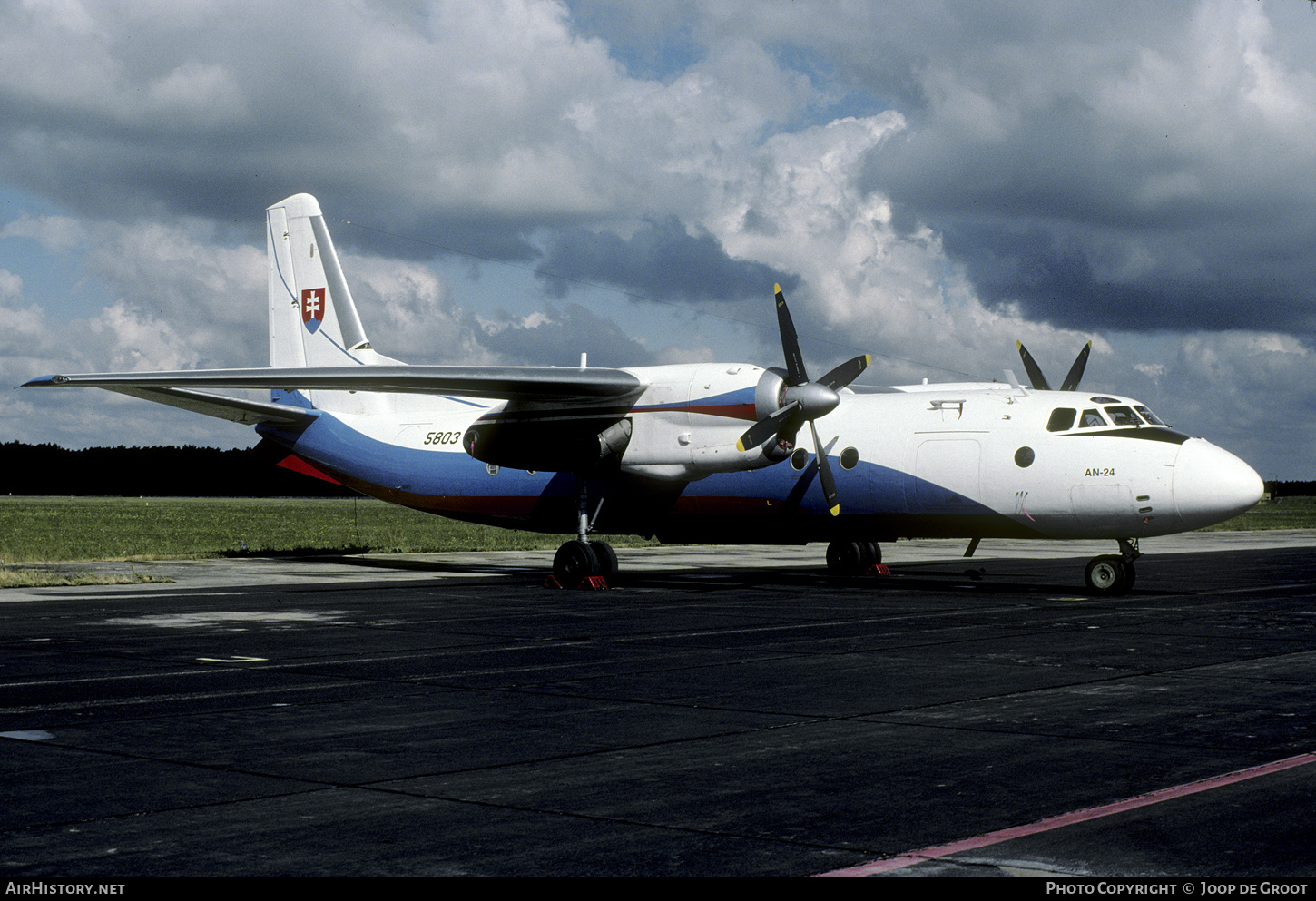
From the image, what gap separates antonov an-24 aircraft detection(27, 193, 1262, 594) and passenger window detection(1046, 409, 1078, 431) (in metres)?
0.03

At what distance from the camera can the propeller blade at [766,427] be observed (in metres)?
23.6

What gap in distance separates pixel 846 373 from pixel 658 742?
17.4m

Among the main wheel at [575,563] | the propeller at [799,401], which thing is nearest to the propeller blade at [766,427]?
the propeller at [799,401]

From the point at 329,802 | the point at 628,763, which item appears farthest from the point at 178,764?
the point at 628,763

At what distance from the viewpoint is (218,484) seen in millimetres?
143125

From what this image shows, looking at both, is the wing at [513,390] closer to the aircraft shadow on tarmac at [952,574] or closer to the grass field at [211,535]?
the aircraft shadow on tarmac at [952,574]

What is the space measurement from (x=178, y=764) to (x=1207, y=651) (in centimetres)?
1187

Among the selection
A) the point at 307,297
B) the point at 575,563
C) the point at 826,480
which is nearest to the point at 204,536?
the point at 307,297

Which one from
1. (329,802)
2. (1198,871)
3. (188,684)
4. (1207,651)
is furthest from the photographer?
(1207,651)

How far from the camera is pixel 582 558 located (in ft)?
83.8

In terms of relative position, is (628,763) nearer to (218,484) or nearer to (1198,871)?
(1198,871)

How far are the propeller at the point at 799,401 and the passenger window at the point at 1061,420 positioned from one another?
12.9ft

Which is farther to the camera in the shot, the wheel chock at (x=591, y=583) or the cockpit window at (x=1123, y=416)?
the wheel chock at (x=591, y=583)

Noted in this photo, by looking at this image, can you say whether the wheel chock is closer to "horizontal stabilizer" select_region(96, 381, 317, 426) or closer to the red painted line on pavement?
"horizontal stabilizer" select_region(96, 381, 317, 426)
